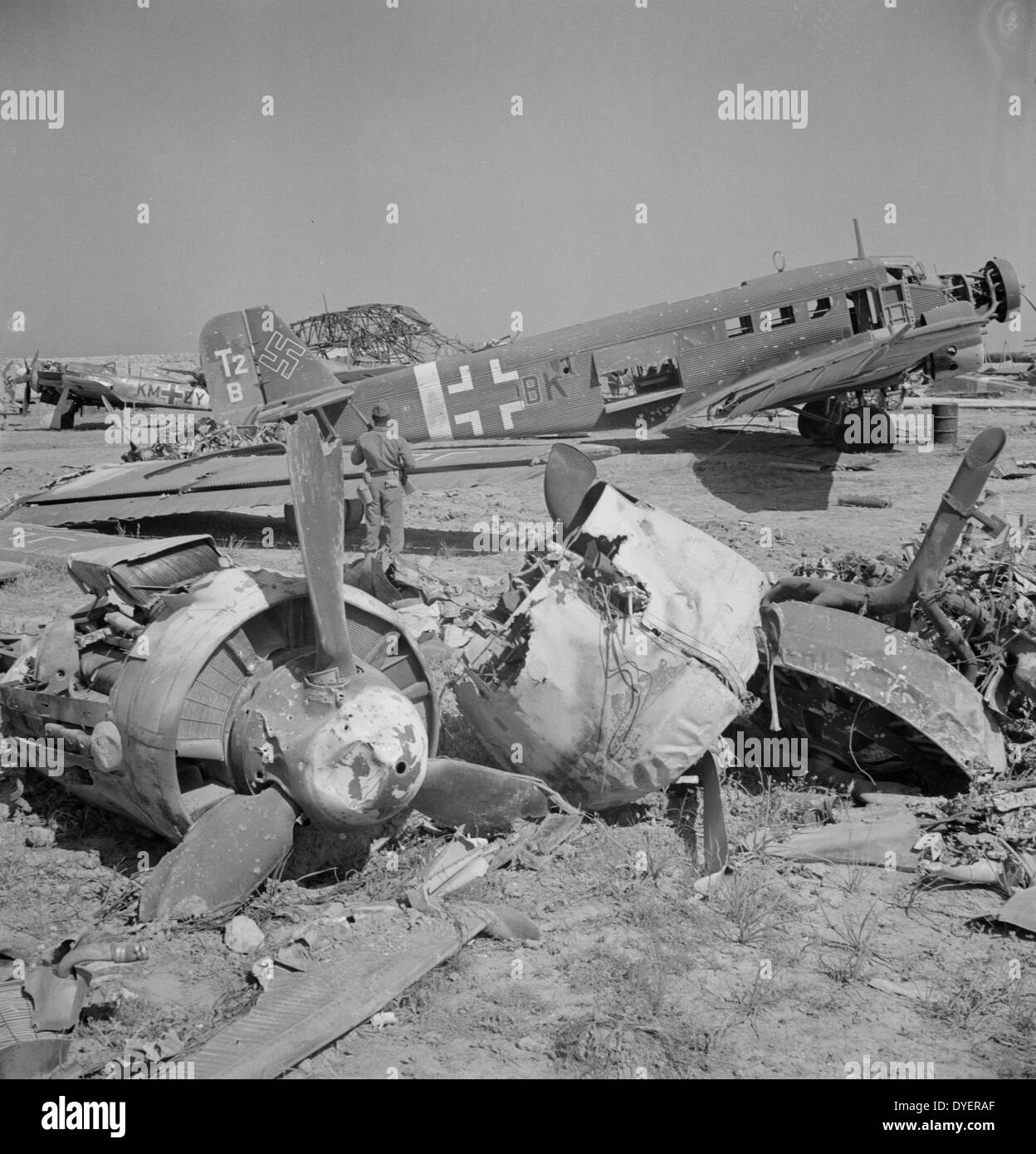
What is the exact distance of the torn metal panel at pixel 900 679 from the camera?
5.50 metres

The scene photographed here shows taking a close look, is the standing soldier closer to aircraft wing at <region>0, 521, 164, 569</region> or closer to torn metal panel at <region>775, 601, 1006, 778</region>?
aircraft wing at <region>0, 521, 164, 569</region>

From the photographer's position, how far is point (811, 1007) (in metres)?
4.08

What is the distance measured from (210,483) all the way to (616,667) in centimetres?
979

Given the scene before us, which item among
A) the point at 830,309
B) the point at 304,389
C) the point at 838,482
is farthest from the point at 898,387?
the point at 304,389

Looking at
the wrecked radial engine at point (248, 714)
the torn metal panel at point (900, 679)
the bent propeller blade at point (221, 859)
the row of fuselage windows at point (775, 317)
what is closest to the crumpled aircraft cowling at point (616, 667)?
the wrecked radial engine at point (248, 714)

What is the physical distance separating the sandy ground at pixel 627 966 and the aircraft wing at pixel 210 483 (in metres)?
6.83

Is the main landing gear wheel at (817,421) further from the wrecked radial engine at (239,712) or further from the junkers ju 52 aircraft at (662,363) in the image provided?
the wrecked radial engine at (239,712)

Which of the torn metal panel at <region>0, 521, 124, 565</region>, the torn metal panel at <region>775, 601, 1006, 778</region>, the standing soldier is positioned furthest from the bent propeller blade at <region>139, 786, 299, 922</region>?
the torn metal panel at <region>0, 521, 124, 565</region>

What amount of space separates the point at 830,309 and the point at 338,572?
51.4 feet

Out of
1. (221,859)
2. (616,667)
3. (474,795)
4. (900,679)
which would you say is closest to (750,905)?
(616,667)

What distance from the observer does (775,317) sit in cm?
1809

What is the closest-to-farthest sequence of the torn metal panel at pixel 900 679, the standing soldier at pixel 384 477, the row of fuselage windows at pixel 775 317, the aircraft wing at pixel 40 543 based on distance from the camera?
the torn metal panel at pixel 900 679 → the aircraft wing at pixel 40 543 → the standing soldier at pixel 384 477 → the row of fuselage windows at pixel 775 317

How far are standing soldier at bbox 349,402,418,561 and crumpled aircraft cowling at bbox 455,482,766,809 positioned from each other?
6.64 m
